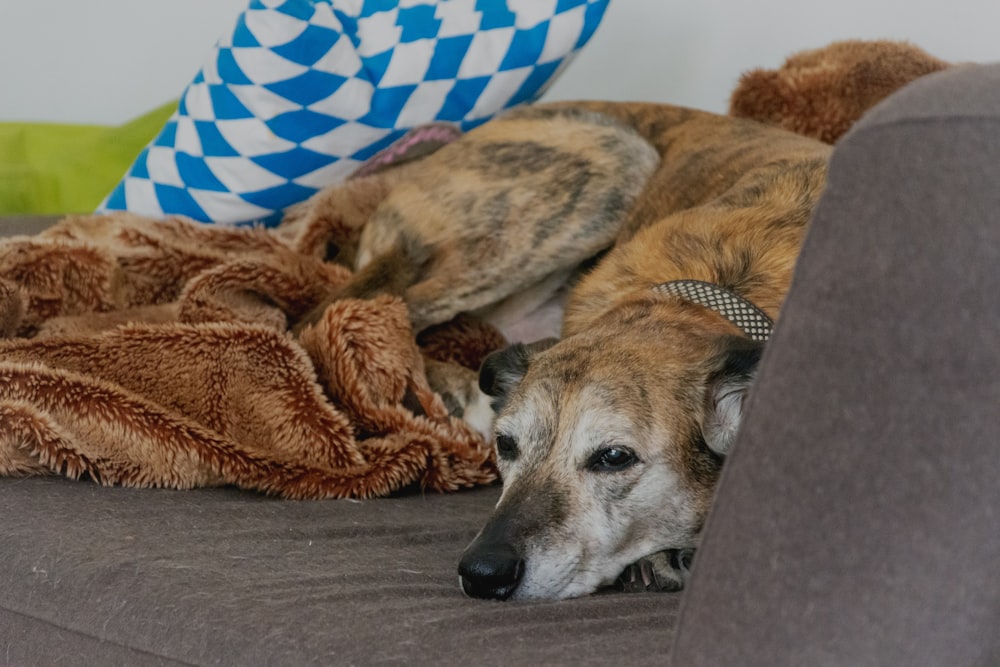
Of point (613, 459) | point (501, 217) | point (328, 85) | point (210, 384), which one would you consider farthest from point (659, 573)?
point (328, 85)

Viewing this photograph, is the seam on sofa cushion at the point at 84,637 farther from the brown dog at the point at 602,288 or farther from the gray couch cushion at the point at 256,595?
the brown dog at the point at 602,288

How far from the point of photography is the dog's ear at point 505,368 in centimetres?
175

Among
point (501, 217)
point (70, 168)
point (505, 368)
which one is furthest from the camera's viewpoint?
point (70, 168)

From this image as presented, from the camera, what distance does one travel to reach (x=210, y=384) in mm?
1809

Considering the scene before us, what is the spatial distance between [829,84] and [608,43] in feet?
3.38

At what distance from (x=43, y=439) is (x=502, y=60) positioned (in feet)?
4.41

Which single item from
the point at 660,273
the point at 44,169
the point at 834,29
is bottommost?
the point at 44,169

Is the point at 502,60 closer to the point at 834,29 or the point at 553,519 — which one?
the point at 834,29

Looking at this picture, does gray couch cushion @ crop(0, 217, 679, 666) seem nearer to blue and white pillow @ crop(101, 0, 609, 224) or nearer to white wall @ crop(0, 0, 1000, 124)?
blue and white pillow @ crop(101, 0, 609, 224)

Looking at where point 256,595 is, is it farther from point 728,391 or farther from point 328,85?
point 328,85

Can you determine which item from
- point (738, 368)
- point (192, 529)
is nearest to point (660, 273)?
point (738, 368)

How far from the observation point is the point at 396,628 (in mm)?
1146

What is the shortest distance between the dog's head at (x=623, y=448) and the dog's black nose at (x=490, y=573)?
0.19 ft

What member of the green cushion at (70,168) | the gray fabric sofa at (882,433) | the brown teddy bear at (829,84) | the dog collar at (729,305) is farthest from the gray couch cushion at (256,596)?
the green cushion at (70,168)
